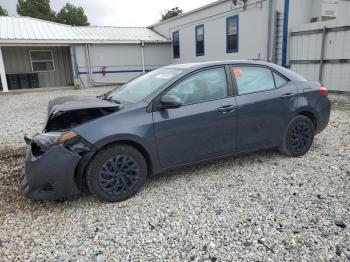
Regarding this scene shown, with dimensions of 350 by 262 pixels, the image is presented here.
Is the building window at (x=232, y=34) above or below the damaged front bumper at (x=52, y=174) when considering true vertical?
above

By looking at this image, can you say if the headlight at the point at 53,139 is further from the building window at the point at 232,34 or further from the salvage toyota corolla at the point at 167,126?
the building window at the point at 232,34

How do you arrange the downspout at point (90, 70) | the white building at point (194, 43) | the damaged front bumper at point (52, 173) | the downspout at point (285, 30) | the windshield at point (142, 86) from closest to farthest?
the damaged front bumper at point (52, 173), the windshield at point (142, 86), the white building at point (194, 43), the downspout at point (285, 30), the downspout at point (90, 70)

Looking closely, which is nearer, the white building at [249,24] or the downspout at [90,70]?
the white building at [249,24]

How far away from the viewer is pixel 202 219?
296 cm

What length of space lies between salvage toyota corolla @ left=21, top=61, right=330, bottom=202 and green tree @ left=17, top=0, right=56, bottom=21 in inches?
1525

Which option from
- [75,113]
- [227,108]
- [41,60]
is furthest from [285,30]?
[41,60]

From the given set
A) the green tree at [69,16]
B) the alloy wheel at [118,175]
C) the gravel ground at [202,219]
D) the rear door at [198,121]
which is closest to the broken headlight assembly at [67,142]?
the alloy wheel at [118,175]

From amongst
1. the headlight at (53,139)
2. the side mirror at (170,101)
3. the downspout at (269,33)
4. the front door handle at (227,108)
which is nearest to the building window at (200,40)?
the downspout at (269,33)

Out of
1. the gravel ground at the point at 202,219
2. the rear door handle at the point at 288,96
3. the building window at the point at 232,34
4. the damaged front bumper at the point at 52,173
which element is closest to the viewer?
the gravel ground at the point at 202,219

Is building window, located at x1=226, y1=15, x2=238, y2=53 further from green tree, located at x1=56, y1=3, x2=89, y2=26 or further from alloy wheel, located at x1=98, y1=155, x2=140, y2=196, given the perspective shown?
green tree, located at x1=56, y1=3, x2=89, y2=26

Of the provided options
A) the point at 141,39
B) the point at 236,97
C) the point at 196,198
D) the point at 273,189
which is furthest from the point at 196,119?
the point at 141,39

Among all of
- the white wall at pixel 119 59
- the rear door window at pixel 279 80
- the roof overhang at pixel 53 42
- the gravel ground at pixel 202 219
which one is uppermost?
the roof overhang at pixel 53 42

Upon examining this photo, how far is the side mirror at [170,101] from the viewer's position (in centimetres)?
331

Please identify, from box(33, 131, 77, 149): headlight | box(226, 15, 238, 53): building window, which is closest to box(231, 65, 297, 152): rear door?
box(33, 131, 77, 149): headlight
